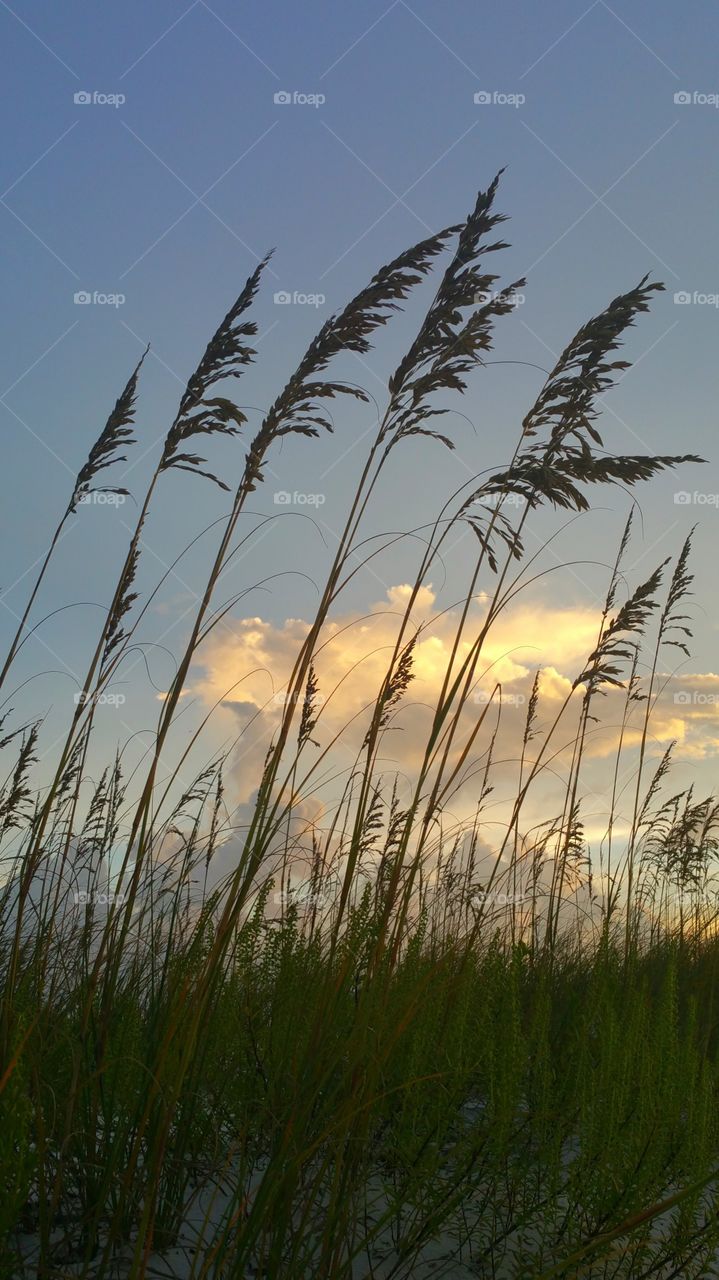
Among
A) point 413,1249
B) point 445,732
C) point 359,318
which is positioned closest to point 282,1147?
point 413,1249

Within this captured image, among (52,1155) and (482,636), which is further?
(482,636)

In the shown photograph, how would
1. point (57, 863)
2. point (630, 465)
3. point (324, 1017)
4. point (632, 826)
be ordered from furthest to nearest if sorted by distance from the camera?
point (632, 826)
point (57, 863)
point (630, 465)
point (324, 1017)

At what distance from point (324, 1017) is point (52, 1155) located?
85 cm

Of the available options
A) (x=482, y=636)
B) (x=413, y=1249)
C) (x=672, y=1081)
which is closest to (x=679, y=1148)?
(x=672, y=1081)

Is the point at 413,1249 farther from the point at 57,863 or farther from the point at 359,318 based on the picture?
the point at 359,318

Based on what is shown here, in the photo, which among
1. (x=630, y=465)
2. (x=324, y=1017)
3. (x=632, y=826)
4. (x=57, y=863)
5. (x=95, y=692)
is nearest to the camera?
(x=324, y=1017)

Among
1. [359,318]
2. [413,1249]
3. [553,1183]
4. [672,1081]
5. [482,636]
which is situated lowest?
[413,1249]

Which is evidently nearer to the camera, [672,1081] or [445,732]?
[445,732]

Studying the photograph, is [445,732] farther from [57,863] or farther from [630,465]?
[57,863]

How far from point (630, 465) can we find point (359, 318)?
925 millimetres

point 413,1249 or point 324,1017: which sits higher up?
point 324,1017

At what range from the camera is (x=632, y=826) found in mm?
6277

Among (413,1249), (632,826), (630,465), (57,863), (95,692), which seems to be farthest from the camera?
(632,826)

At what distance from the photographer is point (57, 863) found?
12.0 feet
